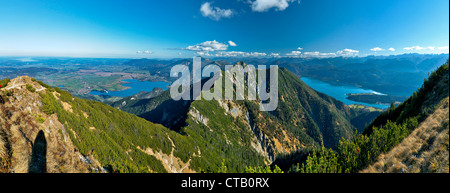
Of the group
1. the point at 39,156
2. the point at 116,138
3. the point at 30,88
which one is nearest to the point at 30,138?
the point at 39,156

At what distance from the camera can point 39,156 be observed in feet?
96.6

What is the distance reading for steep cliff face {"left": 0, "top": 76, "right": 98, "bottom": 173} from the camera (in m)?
26.6

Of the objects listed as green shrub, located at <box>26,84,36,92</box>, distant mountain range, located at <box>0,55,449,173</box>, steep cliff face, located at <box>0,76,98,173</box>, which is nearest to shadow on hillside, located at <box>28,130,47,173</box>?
steep cliff face, located at <box>0,76,98,173</box>

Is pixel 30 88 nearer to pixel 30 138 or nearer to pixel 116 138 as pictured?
pixel 30 138

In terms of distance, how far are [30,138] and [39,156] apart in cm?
362

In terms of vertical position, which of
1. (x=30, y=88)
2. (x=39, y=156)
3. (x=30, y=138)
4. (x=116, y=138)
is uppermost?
(x=30, y=88)

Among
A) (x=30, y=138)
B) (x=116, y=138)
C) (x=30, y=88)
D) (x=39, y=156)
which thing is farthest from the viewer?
(x=116, y=138)

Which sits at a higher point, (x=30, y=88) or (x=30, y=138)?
(x=30, y=88)

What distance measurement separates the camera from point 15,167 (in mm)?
26312

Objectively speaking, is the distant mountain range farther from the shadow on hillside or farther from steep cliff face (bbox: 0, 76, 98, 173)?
the shadow on hillside
